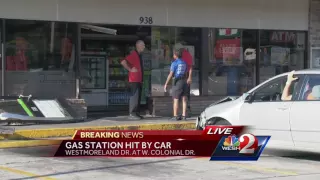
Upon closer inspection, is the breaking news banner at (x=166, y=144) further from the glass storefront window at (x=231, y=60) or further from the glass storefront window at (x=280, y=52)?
the glass storefront window at (x=280, y=52)

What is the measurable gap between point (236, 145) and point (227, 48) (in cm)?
820

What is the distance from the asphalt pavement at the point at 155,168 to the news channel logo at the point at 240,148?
0.37 feet

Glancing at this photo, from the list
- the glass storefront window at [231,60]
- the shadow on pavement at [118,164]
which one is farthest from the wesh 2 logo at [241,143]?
the glass storefront window at [231,60]

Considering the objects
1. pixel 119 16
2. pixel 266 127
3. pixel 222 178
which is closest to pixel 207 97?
pixel 119 16

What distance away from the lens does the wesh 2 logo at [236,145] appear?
8.59 metres

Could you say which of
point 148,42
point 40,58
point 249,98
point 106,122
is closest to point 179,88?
point 106,122

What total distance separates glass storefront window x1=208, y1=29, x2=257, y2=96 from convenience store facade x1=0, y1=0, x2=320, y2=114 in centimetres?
3

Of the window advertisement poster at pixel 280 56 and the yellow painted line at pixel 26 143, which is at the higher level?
the window advertisement poster at pixel 280 56

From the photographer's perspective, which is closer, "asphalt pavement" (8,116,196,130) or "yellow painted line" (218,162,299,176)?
"yellow painted line" (218,162,299,176)

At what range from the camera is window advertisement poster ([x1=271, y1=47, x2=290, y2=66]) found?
17219 millimetres

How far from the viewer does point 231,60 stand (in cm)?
1661

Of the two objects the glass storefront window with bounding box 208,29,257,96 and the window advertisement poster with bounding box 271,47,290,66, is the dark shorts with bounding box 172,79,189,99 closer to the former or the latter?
the glass storefront window with bounding box 208,29,257,96

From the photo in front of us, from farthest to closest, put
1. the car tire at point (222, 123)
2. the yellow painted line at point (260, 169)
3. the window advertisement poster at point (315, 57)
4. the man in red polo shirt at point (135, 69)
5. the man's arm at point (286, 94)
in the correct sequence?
the window advertisement poster at point (315, 57)
the man in red polo shirt at point (135, 69)
the car tire at point (222, 123)
the man's arm at point (286, 94)
the yellow painted line at point (260, 169)

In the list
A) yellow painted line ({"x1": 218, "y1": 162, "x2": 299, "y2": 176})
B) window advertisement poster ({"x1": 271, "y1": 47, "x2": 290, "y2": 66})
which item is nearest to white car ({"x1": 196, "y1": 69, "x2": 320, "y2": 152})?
yellow painted line ({"x1": 218, "y1": 162, "x2": 299, "y2": 176})
